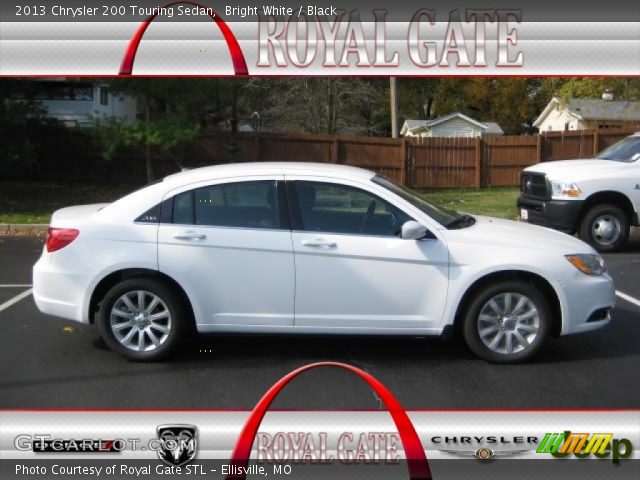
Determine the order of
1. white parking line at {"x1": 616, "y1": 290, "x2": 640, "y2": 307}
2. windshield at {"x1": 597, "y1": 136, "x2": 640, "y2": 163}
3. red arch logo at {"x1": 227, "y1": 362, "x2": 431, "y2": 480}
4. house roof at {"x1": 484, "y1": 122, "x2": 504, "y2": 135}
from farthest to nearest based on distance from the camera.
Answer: house roof at {"x1": 484, "y1": 122, "x2": 504, "y2": 135}, windshield at {"x1": 597, "y1": 136, "x2": 640, "y2": 163}, white parking line at {"x1": 616, "y1": 290, "x2": 640, "y2": 307}, red arch logo at {"x1": 227, "y1": 362, "x2": 431, "y2": 480}

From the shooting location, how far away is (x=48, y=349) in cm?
622

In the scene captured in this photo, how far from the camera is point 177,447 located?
3830mm

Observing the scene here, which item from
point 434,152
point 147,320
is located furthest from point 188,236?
point 434,152

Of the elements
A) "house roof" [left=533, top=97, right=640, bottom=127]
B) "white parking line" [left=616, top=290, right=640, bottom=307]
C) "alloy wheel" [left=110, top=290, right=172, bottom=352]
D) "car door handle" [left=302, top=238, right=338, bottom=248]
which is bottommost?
"white parking line" [left=616, top=290, right=640, bottom=307]

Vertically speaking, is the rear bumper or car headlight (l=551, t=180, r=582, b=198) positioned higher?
car headlight (l=551, t=180, r=582, b=198)

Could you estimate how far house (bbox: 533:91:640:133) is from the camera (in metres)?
16.4

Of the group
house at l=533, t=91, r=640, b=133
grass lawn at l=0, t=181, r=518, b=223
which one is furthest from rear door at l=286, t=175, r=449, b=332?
house at l=533, t=91, r=640, b=133

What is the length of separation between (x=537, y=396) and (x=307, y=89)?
20.8 metres

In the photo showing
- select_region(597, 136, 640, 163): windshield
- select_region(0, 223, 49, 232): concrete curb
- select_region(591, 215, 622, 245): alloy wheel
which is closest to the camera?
select_region(591, 215, 622, 245): alloy wheel

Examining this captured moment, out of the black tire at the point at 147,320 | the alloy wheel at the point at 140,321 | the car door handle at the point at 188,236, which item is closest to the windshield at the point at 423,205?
the car door handle at the point at 188,236

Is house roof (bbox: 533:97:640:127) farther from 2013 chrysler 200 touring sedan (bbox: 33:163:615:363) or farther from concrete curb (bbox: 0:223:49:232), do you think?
concrete curb (bbox: 0:223:49:232)

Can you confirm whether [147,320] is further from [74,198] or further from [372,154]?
[372,154]

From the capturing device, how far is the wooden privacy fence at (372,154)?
20.4 m

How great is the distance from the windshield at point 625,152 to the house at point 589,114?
309cm
